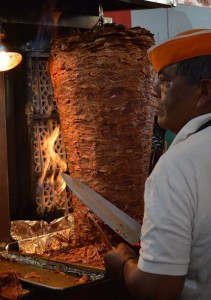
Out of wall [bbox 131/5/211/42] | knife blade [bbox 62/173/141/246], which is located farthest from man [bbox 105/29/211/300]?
wall [bbox 131/5/211/42]

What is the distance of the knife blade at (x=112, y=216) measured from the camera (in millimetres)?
2320

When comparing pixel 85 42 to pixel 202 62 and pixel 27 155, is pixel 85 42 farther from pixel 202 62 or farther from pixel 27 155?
pixel 202 62

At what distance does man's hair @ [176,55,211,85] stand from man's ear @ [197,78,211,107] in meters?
0.02

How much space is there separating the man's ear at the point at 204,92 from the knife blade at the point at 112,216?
0.90 meters

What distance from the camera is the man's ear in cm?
159

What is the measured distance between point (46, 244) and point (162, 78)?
5.81 feet

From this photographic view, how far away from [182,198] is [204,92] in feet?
1.25

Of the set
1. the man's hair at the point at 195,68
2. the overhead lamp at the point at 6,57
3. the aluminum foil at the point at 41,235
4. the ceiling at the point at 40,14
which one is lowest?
the aluminum foil at the point at 41,235

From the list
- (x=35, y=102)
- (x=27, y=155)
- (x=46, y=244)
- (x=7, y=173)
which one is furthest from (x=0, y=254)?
(x=35, y=102)

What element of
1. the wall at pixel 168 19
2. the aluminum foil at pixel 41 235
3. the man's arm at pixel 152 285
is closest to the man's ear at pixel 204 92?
the man's arm at pixel 152 285

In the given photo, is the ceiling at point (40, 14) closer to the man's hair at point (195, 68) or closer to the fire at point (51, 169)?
the fire at point (51, 169)

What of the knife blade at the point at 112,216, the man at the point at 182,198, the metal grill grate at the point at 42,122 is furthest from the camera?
the metal grill grate at the point at 42,122

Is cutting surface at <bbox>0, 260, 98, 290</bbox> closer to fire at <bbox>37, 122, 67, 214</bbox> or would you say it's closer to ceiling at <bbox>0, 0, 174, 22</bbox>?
fire at <bbox>37, 122, 67, 214</bbox>

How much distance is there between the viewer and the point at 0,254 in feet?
9.70
